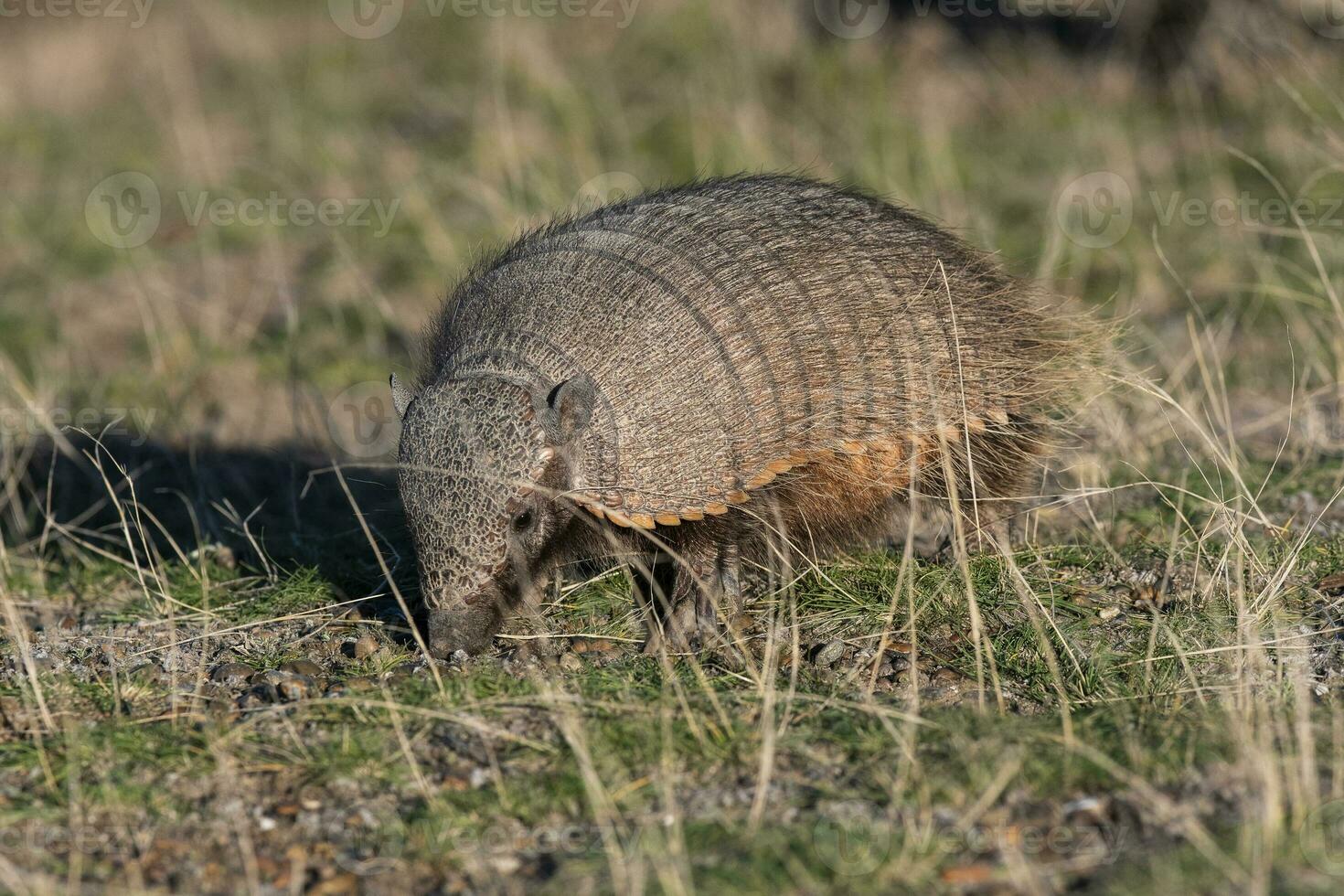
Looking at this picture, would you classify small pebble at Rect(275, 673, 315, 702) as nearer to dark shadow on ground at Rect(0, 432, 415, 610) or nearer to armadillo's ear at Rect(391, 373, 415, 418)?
dark shadow on ground at Rect(0, 432, 415, 610)

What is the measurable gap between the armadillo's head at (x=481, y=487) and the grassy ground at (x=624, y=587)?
0.22m

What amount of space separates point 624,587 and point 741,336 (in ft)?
3.89

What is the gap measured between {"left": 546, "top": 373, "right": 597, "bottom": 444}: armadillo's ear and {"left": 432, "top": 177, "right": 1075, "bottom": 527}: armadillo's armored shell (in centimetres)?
7

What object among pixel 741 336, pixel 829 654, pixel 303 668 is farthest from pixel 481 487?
pixel 829 654

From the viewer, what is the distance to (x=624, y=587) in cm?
577

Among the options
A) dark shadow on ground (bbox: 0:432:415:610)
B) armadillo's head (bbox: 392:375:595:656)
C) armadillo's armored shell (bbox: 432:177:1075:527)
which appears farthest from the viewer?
dark shadow on ground (bbox: 0:432:415:610)

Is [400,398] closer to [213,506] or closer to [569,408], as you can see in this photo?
[569,408]

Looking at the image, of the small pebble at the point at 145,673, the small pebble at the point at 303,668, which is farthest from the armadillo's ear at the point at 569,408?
the small pebble at the point at 145,673

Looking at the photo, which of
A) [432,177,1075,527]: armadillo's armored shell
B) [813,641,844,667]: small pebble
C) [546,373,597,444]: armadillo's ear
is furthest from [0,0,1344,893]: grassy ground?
[546,373,597,444]: armadillo's ear

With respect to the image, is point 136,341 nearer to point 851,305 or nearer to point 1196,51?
point 851,305

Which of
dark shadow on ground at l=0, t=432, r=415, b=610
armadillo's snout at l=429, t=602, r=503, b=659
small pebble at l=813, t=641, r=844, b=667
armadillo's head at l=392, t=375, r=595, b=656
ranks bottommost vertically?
dark shadow on ground at l=0, t=432, r=415, b=610

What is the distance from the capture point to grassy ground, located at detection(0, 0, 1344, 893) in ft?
13.1

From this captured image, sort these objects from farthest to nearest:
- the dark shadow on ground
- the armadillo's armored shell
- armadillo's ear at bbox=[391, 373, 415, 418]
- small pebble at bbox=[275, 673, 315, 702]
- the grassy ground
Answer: the dark shadow on ground
armadillo's ear at bbox=[391, 373, 415, 418]
the armadillo's armored shell
small pebble at bbox=[275, 673, 315, 702]
the grassy ground

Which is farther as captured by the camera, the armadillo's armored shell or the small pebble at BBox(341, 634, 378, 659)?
the small pebble at BBox(341, 634, 378, 659)
